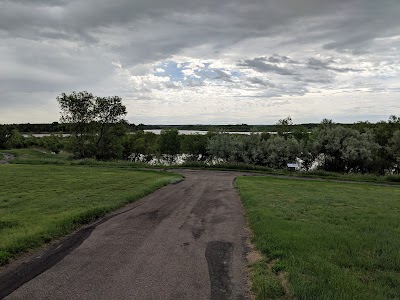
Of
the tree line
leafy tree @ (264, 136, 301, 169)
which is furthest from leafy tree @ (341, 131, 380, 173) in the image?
leafy tree @ (264, 136, 301, 169)

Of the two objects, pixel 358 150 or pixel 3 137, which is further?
pixel 3 137

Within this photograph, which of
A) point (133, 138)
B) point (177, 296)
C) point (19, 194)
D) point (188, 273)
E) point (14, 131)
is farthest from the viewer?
point (14, 131)

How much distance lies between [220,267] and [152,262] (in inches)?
69.4

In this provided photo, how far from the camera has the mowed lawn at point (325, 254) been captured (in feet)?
21.2

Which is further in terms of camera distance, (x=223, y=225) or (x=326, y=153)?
(x=326, y=153)

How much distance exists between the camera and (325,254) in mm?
8508

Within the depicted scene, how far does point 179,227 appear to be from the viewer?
12.2 metres

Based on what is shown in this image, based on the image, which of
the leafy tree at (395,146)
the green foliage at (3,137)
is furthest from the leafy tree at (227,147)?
the green foliage at (3,137)

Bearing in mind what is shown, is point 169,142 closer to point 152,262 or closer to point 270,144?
point 270,144

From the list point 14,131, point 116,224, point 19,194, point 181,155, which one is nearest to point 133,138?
point 181,155

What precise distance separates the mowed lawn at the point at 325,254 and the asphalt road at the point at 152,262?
0.72 metres

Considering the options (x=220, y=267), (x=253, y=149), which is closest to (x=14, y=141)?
(x=253, y=149)

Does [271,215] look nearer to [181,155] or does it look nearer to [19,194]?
[19,194]

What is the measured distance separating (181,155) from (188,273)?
98148 mm
